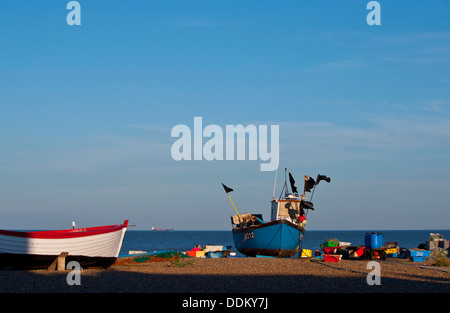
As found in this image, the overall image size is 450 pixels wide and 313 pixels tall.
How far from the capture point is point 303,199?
4631cm

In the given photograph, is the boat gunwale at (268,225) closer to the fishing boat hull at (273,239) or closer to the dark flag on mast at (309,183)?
the fishing boat hull at (273,239)

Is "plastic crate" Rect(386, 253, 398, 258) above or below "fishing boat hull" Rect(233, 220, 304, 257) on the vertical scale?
below

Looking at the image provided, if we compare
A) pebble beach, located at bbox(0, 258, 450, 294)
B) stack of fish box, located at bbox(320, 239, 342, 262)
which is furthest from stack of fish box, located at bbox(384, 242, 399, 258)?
pebble beach, located at bbox(0, 258, 450, 294)

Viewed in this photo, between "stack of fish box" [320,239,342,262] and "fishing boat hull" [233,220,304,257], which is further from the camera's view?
"fishing boat hull" [233,220,304,257]

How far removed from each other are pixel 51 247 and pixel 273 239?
58.9 feet

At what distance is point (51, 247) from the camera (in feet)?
86.4

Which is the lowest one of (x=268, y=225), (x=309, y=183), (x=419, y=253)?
(x=419, y=253)

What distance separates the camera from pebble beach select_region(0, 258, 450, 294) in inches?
723

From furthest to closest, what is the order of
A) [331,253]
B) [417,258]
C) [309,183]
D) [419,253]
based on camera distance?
[309,183]
[331,253]
[419,253]
[417,258]

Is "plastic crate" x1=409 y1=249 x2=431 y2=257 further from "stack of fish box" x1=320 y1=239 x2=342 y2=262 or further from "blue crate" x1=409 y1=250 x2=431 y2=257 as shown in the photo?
"stack of fish box" x1=320 y1=239 x2=342 y2=262

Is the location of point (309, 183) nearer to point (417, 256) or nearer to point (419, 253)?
point (419, 253)

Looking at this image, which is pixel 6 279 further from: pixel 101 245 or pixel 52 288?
pixel 101 245

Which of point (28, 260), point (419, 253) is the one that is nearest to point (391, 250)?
point (419, 253)

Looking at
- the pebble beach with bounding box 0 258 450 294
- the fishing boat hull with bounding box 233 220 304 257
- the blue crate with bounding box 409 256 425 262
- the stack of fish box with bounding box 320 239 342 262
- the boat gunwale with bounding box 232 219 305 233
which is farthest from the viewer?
the fishing boat hull with bounding box 233 220 304 257
